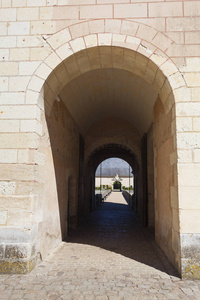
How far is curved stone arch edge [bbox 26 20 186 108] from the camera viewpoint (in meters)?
3.78

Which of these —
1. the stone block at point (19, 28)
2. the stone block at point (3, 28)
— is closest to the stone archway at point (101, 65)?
the stone block at point (19, 28)

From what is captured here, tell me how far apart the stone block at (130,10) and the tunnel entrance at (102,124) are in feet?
1.94

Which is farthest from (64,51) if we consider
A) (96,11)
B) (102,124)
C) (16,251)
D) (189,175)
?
(102,124)

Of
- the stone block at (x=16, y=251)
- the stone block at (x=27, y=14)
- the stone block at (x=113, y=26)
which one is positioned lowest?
the stone block at (x=16, y=251)

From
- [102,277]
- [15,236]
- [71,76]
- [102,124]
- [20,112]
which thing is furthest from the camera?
[102,124]

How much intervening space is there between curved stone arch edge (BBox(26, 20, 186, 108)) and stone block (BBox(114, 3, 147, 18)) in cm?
17

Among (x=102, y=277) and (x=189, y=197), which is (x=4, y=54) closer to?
(x=189, y=197)

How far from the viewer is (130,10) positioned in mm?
3936

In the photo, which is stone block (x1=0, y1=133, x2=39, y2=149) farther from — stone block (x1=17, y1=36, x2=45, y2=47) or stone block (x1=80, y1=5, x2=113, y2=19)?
stone block (x1=80, y1=5, x2=113, y2=19)

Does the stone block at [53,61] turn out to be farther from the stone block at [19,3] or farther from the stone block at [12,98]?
the stone block at [19,3]

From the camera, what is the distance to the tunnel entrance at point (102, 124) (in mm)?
4094

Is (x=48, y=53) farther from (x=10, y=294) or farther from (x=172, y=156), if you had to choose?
(x=10, y=294)

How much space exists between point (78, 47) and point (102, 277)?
366 cm

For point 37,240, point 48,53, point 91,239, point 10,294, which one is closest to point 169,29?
point 48,53
